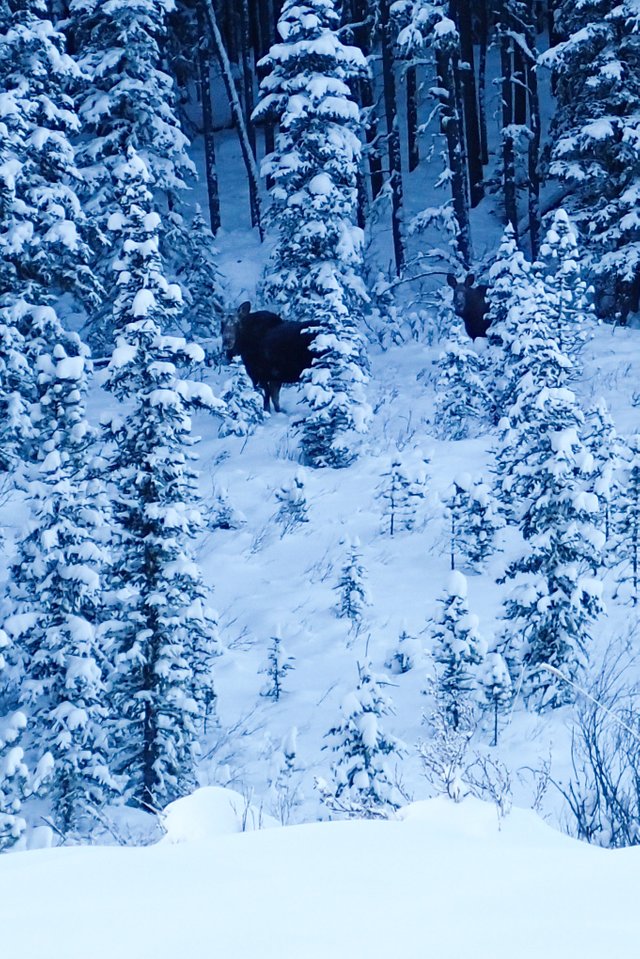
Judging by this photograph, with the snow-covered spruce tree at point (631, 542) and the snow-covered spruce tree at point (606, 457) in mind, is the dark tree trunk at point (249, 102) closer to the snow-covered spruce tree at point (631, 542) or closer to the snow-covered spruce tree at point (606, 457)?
the snow-covered spruce tree at point (606, 457)

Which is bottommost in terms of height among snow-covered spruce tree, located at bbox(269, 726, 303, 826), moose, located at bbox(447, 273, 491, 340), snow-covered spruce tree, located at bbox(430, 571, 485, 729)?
snow-covered spruce tree, located at bbox(269, 726, 303, 826)

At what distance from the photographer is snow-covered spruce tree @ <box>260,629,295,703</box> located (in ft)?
30.2

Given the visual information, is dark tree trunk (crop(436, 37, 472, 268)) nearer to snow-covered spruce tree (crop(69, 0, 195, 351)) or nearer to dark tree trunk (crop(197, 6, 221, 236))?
snow-covered spruce tree (crop(69, 0, 195, 351))

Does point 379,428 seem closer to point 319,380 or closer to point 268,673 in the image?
point 319,380

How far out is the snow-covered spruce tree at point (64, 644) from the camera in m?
7.75

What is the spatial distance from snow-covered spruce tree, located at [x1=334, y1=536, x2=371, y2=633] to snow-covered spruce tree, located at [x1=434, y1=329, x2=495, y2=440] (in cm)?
572

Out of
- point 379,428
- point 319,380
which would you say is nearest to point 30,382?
point 319,380

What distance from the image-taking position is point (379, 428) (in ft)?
53.5

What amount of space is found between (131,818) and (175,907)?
231 inches

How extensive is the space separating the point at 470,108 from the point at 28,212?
19777mm

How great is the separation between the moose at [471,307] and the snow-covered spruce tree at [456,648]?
41.4 feet

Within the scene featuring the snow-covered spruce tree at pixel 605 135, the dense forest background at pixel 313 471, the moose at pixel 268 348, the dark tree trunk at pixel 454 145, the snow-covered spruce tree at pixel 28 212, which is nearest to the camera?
the dense forest background at pixel 313 471

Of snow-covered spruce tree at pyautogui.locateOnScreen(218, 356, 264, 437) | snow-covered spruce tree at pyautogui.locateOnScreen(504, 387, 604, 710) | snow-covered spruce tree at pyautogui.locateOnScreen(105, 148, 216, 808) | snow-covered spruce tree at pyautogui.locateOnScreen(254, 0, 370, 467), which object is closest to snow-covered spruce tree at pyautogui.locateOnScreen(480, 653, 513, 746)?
snow-covered spruce tree at pyautogui.locateOnScreen(504, 387, 604, 710)

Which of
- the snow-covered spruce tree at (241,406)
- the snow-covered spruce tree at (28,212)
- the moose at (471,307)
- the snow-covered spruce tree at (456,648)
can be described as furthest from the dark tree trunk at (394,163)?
the snow-covered spruce tree at (456,648)
